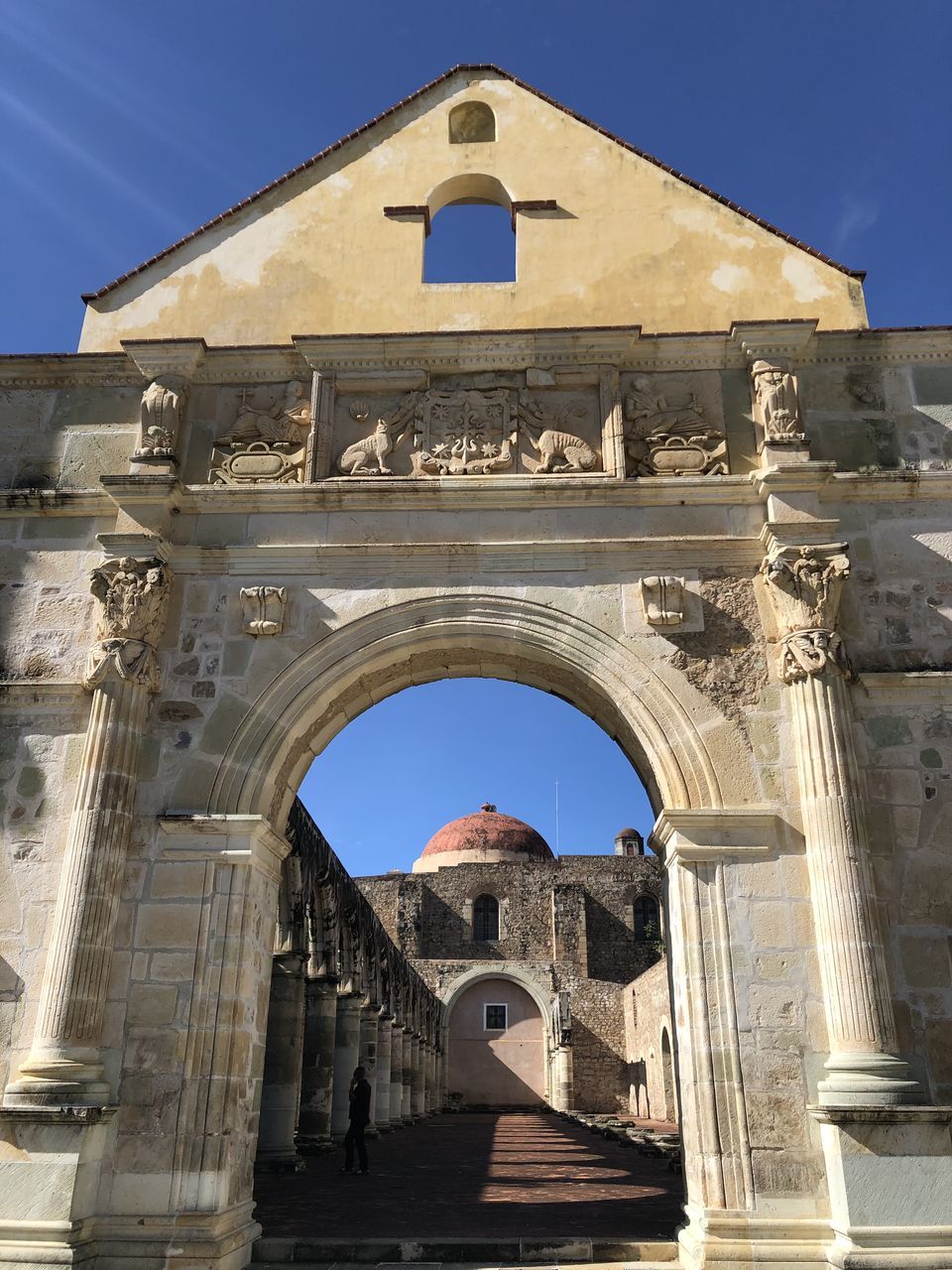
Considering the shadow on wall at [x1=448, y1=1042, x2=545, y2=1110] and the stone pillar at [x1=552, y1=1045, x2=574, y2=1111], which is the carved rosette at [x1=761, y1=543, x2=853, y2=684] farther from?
the shadow on wall at [x1=448, y1=1042, x2=545, y2=1110]

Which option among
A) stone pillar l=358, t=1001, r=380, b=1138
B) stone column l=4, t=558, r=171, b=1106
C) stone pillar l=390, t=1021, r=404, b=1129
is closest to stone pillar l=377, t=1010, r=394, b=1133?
stone pillar l=358, t=1001, r=380, b=1138

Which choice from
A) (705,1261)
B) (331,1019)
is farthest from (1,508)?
(331,1019)

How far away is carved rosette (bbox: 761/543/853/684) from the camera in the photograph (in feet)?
22.3

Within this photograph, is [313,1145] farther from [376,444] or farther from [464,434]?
[464,434]

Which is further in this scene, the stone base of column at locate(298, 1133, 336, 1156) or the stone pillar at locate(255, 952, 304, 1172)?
the stone base of column at locate(298, 1133, 336, 1156)

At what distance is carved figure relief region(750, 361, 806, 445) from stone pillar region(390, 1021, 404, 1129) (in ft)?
58.6

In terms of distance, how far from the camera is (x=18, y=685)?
285 inches

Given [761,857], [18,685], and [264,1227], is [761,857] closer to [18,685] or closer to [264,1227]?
[264,1227]

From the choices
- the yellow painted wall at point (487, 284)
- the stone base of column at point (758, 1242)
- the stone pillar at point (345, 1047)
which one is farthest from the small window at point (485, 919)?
the stone base of column at point (758, 1242)

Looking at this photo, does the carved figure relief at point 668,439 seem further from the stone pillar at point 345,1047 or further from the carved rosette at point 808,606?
the stone pillar at point 345,1047

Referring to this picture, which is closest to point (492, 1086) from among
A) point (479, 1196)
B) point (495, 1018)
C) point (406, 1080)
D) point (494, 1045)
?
point (494, 1045)

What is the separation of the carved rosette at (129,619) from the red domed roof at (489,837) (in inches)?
1415

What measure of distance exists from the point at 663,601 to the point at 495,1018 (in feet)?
102

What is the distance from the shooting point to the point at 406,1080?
Answer: 81.2ft
